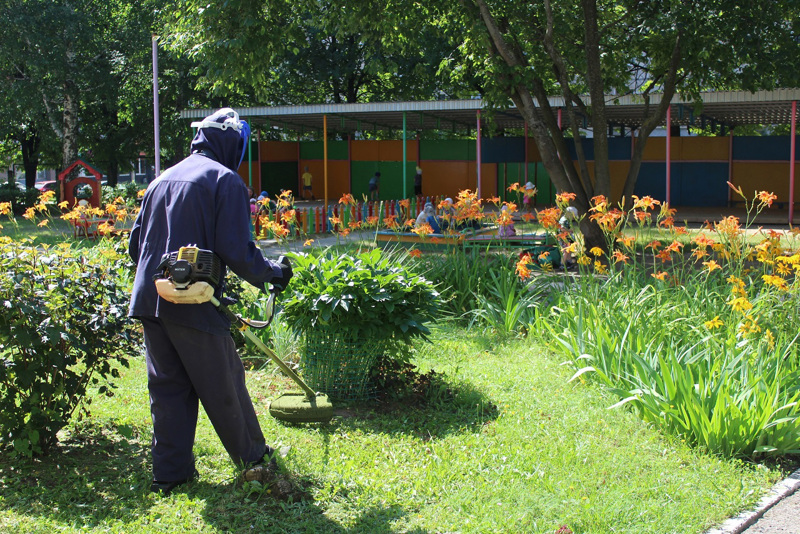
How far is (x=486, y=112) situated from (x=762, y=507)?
43.0ft

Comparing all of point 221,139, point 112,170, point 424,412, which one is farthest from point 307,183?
point 221,139

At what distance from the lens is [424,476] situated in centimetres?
398

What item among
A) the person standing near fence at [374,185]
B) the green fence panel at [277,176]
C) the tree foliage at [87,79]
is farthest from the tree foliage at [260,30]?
the green fence panel at [277,176]

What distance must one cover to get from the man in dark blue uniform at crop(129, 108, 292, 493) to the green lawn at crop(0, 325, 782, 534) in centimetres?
23

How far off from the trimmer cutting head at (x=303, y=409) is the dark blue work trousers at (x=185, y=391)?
0.76 metres

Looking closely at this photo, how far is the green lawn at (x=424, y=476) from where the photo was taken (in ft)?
11.4

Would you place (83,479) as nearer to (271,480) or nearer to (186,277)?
(271,480)

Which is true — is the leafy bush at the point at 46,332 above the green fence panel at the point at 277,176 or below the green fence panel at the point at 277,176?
below

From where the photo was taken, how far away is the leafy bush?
12.6ft

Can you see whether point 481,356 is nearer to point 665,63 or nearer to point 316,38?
point 665,63

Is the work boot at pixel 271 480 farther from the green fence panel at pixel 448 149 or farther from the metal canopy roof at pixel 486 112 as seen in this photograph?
the green fence panel at pixel 448 149

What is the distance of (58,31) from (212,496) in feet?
73.2

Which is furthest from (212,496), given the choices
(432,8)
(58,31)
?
(58,31)

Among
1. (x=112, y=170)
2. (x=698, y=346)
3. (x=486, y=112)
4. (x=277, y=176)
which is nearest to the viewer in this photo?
(x=698, y=346)
